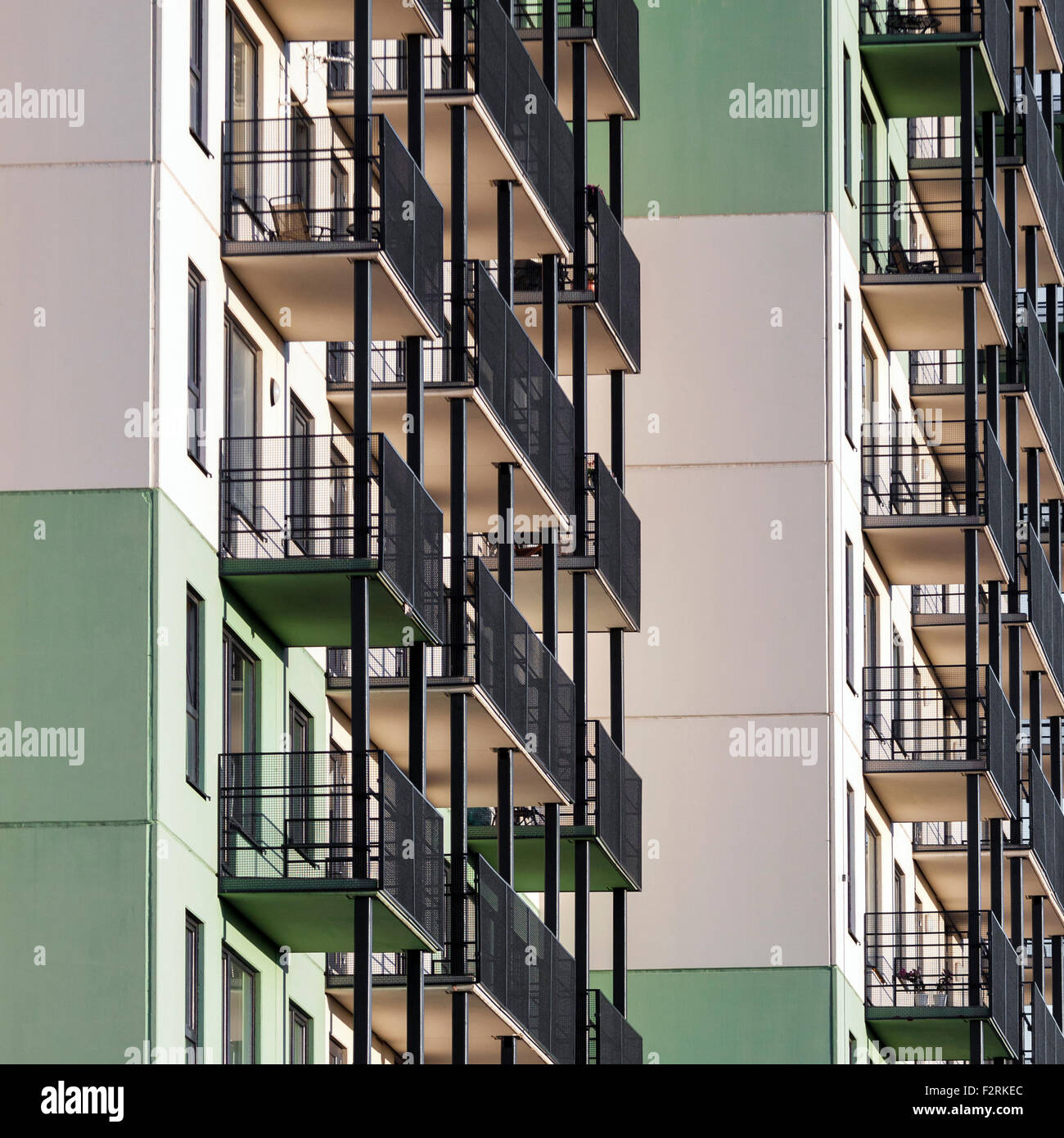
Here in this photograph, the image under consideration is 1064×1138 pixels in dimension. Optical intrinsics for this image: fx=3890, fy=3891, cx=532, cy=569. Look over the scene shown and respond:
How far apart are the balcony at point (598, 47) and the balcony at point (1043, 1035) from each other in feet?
58.9

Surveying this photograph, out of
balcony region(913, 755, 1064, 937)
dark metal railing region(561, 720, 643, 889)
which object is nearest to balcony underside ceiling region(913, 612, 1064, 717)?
balcony region(913, 755, 1064, 937)

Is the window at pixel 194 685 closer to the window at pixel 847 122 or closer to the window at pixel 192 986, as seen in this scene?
the window at pixel 192 986

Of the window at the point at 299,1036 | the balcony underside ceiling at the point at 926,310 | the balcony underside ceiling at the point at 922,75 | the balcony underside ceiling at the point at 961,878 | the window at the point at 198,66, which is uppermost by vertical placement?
the balcony underside ceiling at the point at 922,75

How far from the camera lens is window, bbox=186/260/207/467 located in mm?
38688

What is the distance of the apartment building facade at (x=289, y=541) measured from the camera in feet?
120

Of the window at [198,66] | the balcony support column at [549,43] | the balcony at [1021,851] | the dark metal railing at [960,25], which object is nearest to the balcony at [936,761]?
the balcony at [1021,851]

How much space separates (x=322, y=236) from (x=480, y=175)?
5505 mm

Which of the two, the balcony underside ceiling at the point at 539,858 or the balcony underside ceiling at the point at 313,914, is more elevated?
the balcony underside ceiling at the point at 539,858

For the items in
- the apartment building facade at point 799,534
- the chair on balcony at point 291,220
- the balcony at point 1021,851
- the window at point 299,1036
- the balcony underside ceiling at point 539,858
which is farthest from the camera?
the balcony at point 1021,851

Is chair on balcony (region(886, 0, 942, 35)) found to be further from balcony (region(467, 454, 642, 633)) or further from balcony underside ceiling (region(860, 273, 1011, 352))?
balcony (region(467, 454, 642, 633))

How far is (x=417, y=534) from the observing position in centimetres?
4134

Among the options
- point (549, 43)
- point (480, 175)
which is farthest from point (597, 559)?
point (549, 43)

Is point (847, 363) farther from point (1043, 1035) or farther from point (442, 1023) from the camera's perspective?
point (442, 1023)
